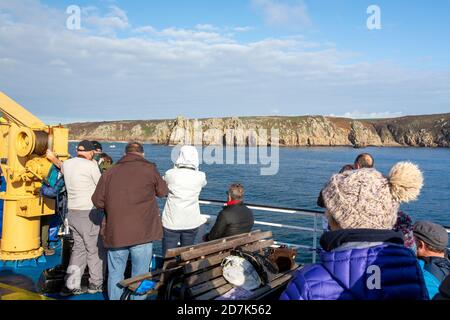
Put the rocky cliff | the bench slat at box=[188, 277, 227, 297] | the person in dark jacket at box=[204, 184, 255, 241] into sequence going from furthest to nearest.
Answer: the rocky cliff < the person in dark jacket at box=[204, 184, 255, 241] < the bench slat at box=[188, 277, 227, 297]

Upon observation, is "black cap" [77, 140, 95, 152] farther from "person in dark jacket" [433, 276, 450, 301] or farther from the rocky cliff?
the rocky cliff

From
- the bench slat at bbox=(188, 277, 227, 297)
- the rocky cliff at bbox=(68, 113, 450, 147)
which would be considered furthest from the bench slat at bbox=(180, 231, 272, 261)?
the rocky cliff at bbox=(68, 113, 450, 147)

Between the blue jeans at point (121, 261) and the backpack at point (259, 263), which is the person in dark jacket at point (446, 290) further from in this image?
the blue jeans at point (121, 261)

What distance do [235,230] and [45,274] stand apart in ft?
7.94

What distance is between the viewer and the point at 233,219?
4.76 meters

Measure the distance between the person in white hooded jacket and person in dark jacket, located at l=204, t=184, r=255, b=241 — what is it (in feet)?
1.23

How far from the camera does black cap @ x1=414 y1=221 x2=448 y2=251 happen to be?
10.8 ft

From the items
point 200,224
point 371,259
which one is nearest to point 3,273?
point 200,224

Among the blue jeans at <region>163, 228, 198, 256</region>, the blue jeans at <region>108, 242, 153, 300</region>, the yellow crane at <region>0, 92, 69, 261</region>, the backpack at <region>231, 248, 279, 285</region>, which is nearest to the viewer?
the backpack at <region>231, 248, 279, 285</region>

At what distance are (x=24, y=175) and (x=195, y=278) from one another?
11.9 feet

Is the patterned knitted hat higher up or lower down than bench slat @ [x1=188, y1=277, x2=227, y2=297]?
higher up

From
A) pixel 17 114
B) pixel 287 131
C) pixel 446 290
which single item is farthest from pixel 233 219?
pixel 287 131

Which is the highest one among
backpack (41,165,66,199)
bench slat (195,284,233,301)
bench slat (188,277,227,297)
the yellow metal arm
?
the yellow metal arm

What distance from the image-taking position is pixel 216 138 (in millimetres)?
137750
